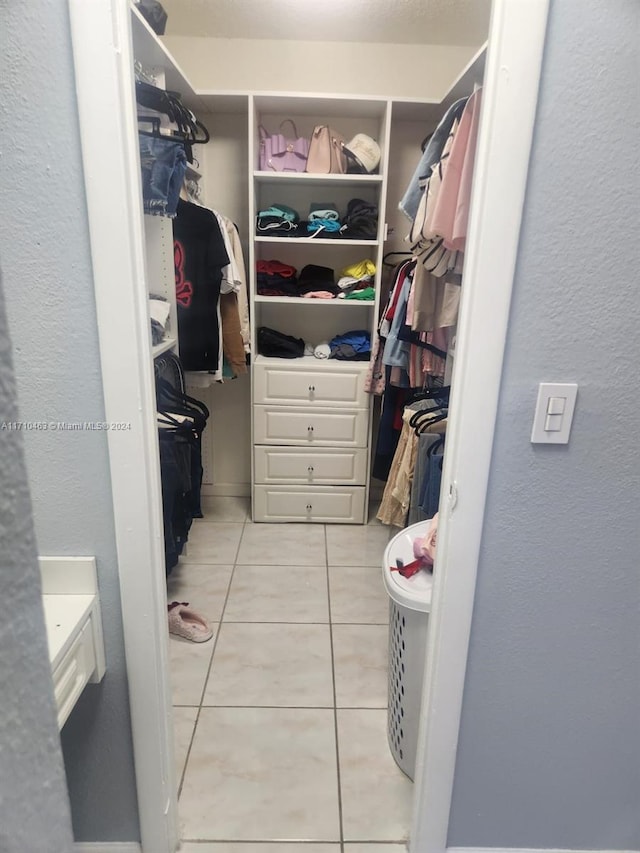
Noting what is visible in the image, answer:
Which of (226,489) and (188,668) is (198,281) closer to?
(226,489)

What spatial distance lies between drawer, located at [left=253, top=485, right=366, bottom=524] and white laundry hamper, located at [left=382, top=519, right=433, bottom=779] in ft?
4.30

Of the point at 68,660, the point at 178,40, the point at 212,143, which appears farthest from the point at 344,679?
the point at 178,40

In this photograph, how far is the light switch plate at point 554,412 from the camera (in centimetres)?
100

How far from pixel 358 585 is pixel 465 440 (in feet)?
5.30

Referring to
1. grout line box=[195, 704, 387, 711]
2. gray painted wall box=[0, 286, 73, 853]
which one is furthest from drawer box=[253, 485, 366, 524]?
gray painted wall box=[0, 286, 73, 853]

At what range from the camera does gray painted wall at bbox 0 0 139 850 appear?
2.77ft

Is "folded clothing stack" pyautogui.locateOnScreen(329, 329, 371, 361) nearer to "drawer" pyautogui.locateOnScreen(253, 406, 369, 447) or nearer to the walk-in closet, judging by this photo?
the walk-in closet

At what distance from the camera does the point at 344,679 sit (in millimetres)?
1902

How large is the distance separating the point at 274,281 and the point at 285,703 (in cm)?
197

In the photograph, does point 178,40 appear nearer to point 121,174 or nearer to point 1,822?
point 121,174

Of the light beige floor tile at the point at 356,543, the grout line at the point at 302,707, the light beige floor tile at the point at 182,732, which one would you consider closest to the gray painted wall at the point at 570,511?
the grout line at the point at 302,707

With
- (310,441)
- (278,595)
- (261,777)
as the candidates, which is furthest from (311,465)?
(261,777)

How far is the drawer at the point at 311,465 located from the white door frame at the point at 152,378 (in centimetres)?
171

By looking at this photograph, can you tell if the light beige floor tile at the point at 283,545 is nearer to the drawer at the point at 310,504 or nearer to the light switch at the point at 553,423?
the drawer at the point at 310,504
